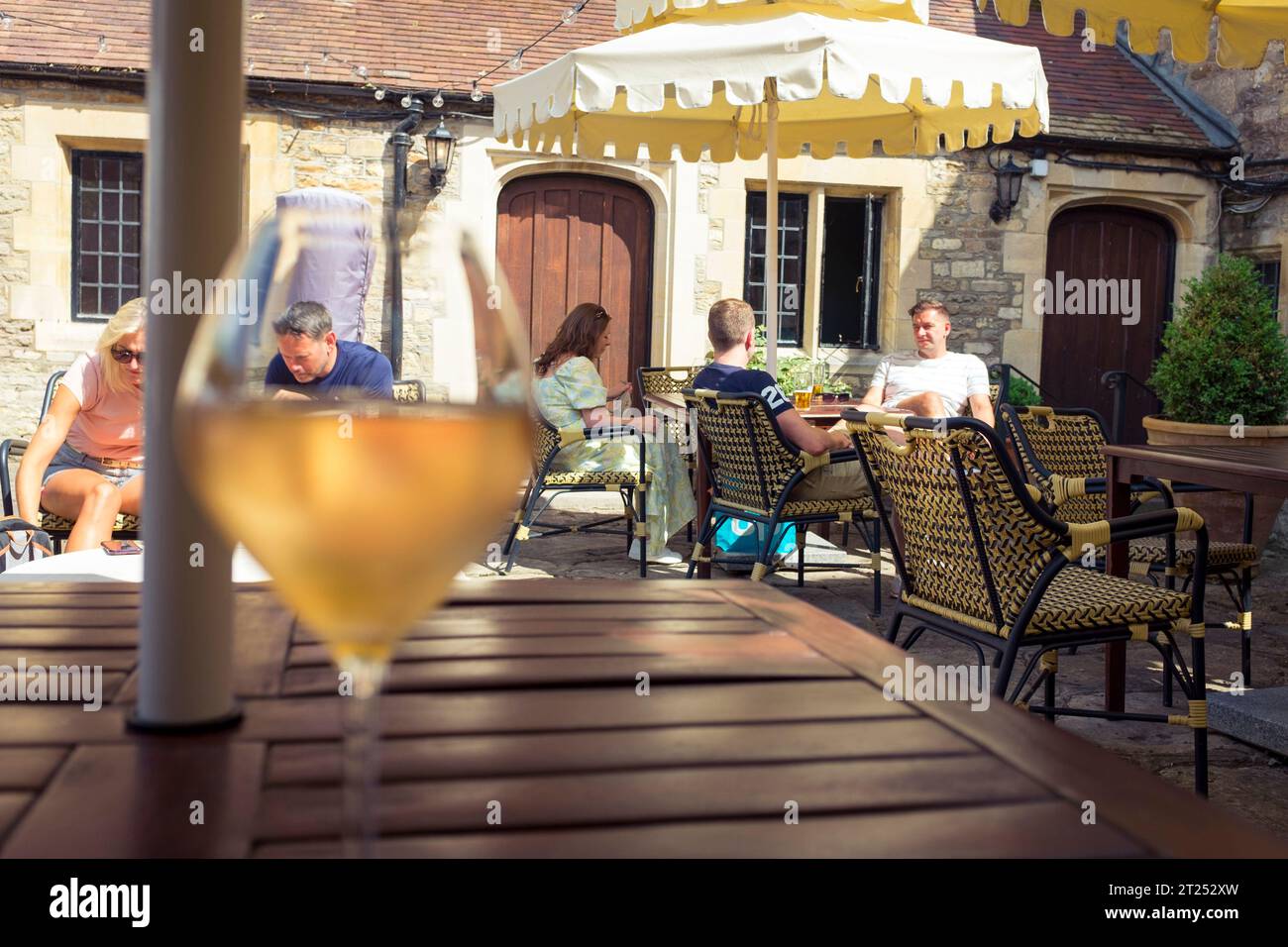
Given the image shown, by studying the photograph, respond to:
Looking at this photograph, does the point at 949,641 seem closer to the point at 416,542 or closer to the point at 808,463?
the point at 808,463

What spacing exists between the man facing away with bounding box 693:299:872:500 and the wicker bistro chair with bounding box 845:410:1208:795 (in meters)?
1.57

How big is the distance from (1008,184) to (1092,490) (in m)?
6.93

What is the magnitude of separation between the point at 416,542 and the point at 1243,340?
854 cm

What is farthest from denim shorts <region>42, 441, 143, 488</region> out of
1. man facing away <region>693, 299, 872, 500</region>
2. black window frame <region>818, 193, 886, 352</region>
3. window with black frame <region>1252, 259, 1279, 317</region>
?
window with black frame <region>1252, 259, 1279, 317</region>

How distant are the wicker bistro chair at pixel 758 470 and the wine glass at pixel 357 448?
4.43m

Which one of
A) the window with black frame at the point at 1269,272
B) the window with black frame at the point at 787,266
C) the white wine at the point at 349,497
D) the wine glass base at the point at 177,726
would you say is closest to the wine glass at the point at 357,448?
the white wine at the point at 349,497

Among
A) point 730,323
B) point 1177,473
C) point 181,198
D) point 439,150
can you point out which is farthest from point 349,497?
point 439,150

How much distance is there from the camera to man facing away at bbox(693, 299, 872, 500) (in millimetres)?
5180

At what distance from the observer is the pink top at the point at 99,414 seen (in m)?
4.48

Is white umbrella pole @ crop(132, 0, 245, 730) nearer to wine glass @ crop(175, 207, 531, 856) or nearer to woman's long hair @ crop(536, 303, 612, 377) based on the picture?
wine glass @ crop(175, 207, 531, 856)

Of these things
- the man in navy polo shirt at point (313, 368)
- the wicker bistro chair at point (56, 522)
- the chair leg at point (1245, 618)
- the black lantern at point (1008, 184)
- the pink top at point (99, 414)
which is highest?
the black lantern at point (1008, 184)

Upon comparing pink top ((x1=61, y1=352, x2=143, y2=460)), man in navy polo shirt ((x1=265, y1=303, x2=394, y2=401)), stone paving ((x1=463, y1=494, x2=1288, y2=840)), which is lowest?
stone paving ((x1=463, y1=494, x2=1288, y2=840))

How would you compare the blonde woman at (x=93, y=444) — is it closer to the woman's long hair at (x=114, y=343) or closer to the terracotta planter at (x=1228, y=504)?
the woman's long hair at (x=114, y=343)
